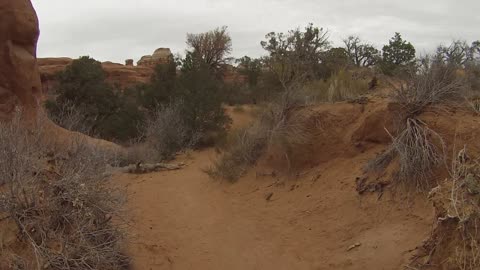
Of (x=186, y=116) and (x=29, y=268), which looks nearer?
(x=29, y=268)

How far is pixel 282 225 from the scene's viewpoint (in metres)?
8.25

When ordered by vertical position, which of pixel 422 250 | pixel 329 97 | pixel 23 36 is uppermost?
pixel 23 36

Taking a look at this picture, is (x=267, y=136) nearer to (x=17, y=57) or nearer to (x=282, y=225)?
(x=282, y=225)

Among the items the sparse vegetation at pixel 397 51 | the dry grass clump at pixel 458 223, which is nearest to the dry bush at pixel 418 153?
the dry grass clump at pixel 458 223

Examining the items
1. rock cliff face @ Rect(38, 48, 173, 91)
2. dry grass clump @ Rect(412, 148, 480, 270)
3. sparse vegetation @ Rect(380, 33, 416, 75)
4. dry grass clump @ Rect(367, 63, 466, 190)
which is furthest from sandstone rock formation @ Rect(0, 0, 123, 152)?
rock cliff face @ Rect(38, 48, 173, 91)

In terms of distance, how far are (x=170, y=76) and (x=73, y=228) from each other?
21.2 meters

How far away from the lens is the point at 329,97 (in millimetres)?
11234

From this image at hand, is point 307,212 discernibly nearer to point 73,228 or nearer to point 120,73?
point 73,228

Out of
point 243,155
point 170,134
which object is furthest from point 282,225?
point 170,134

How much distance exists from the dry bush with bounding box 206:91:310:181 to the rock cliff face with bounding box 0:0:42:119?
193 inches

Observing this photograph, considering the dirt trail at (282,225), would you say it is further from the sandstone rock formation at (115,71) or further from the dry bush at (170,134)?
the sandstone rock formation at (115,71)

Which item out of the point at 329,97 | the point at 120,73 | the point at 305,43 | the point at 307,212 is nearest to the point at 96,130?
the point at 305,43

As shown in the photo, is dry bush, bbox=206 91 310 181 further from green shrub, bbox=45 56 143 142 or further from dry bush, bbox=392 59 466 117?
green shrub, bbox=45 56 143 142

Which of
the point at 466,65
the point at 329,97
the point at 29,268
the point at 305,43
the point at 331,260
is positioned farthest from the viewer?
the point at 305,43
